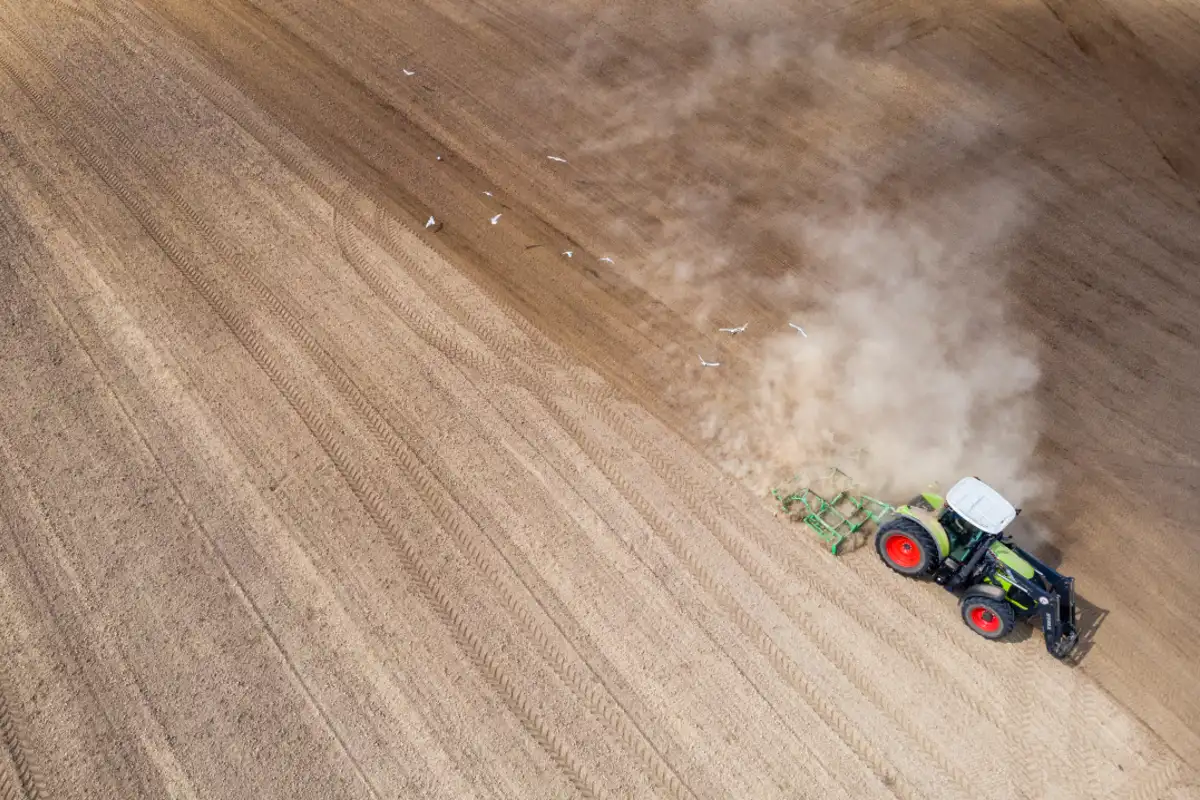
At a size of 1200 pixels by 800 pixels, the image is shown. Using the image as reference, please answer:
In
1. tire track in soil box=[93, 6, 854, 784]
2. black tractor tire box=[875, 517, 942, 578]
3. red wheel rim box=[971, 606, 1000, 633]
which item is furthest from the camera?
tire track in soil box=[93, 6, 854, 784]

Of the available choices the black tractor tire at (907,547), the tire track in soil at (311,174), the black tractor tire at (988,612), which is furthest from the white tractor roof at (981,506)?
the tire track in soil at (311,174)

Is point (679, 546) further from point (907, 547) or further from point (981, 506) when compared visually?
point (981, 506)

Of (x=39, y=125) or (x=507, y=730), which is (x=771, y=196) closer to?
(x=507, y=730)

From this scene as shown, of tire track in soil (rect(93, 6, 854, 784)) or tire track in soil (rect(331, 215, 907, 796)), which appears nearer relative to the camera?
tire track in soil (rect(331, 215, 907, 796))

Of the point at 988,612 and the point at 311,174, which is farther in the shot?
the point at 311,174

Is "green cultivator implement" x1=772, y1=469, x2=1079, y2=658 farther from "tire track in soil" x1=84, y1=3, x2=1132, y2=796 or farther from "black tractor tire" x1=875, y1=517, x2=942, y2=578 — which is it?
"tire track in soil" x1=84, y1=3, x2=1132, y2=796

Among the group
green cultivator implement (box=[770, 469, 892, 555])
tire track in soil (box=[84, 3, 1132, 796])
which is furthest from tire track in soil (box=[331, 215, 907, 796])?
green cultivator implement (box=[770, 469, 892, 555])

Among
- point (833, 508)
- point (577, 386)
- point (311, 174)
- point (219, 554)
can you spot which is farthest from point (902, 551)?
point (311, 174)
